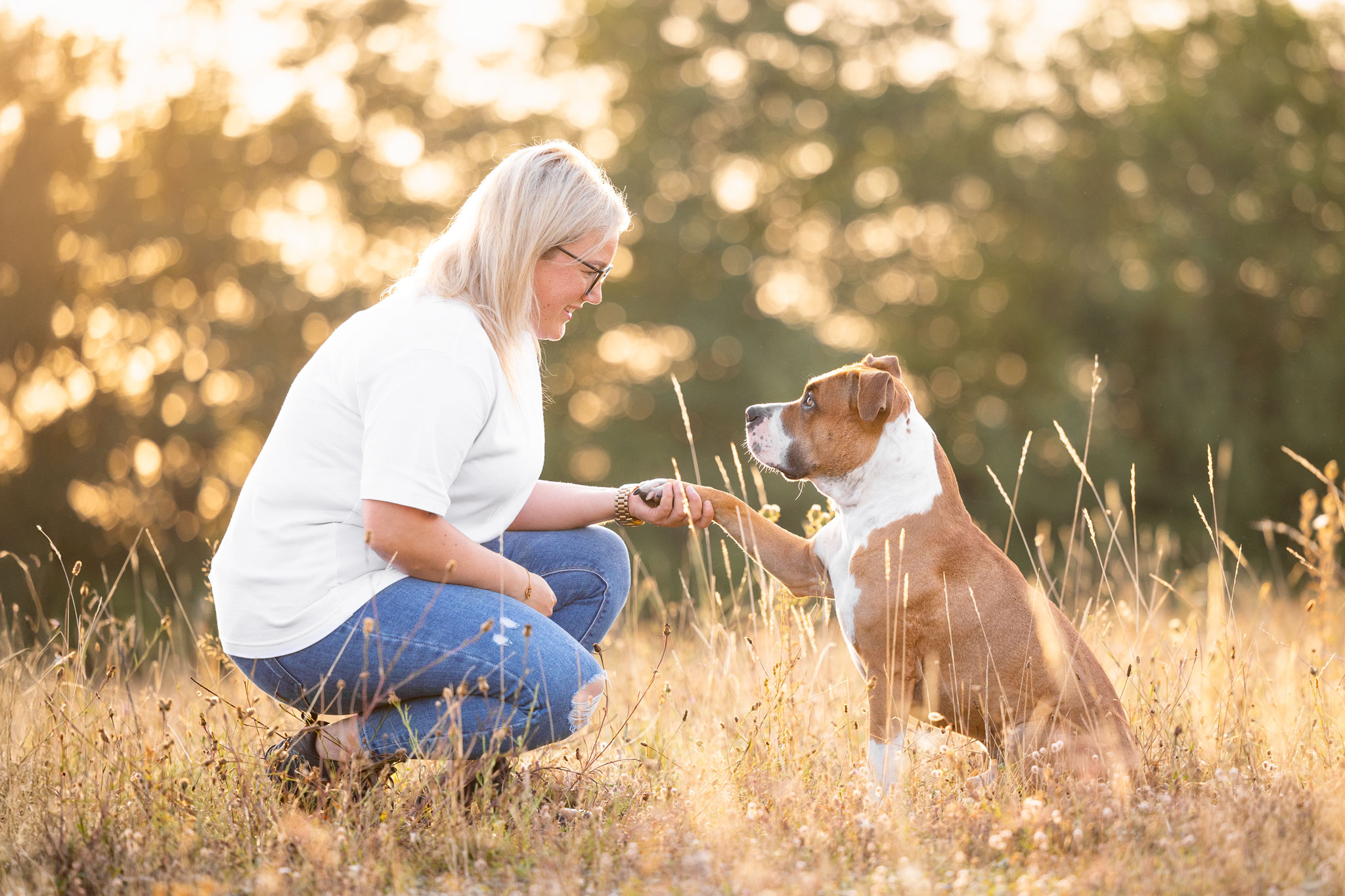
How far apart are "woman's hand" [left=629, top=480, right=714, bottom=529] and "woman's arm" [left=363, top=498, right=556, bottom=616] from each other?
0.63m

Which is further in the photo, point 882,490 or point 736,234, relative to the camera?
point 736,234

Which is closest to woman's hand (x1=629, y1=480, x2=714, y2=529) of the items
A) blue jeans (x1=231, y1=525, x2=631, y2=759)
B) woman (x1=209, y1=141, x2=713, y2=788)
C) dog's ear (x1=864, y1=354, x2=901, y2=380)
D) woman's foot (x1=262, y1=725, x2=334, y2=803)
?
woman (x1=209, y1=141, x2=713, y2=788)

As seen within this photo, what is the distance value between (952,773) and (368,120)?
50.5 feet

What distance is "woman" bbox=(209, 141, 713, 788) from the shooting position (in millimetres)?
3287

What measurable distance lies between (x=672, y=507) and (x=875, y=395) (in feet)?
2.65

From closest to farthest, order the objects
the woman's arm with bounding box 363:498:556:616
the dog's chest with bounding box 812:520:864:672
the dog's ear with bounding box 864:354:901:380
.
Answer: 1. the woman's arm with bounding box 363:498:556:616
2. the dog's chest with bounding box 812:520:864:672
3. the dog's ear with bounding box 864:354:901:380

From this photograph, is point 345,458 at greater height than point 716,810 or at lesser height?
greater

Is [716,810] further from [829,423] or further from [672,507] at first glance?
[829,423]

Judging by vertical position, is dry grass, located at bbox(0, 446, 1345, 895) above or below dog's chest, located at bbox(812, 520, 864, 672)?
below

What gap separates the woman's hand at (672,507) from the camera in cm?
412

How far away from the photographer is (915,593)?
3984 mm

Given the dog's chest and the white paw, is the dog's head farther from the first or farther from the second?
the white paw

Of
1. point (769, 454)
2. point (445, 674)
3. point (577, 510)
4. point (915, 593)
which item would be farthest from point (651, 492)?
point (445, 674)

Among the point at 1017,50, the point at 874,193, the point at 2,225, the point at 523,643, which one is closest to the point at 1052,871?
the point at 523,643
